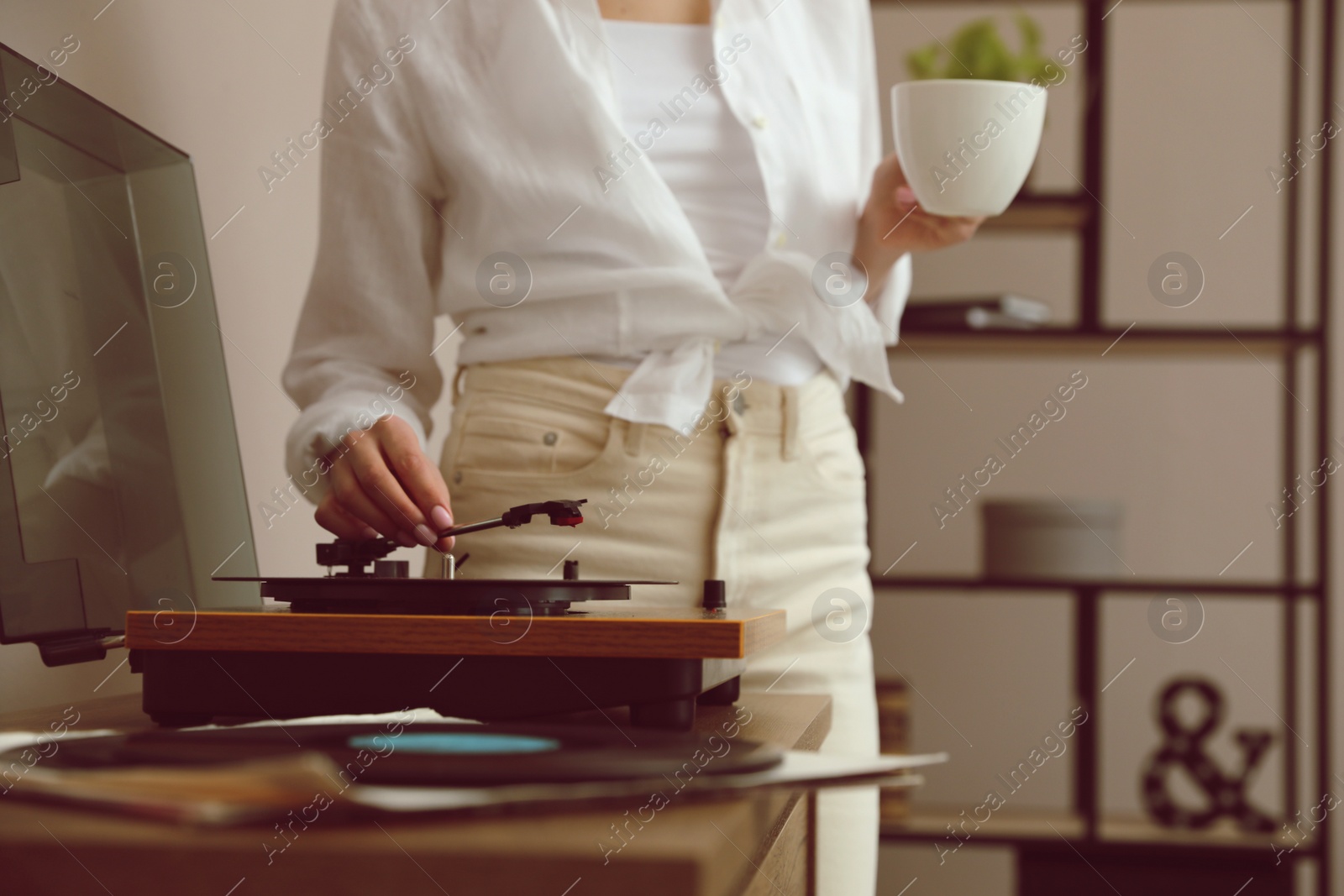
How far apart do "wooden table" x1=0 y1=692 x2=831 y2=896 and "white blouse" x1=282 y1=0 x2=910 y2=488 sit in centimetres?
50

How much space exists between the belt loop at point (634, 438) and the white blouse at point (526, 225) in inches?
0.5

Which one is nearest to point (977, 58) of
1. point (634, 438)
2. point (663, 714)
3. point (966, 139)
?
point (966, 139)

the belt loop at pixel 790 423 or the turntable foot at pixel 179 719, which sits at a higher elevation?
the belt loop at pixel 790 423

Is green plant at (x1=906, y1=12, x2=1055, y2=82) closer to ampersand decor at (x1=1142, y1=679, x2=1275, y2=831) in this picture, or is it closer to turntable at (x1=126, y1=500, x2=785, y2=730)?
ampersand decor at (x1=1142, y1=679, x2=1275, y2=831)

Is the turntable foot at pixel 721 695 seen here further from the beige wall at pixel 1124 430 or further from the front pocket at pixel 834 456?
the beige wall at pixel 1124 430

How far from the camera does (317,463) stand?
853 millimetres

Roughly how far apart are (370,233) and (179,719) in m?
0.50

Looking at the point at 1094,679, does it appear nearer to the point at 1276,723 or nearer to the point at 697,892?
the point at 1276,723

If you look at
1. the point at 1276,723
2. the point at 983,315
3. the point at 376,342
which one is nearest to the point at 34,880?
the point at 376,342

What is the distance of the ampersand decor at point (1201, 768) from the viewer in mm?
2340

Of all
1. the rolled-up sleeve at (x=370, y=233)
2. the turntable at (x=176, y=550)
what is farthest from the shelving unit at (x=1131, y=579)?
the turntable at (x=176, y=550)

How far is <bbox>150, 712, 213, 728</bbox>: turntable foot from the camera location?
55 centimetres

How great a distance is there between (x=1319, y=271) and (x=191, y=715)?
243cm

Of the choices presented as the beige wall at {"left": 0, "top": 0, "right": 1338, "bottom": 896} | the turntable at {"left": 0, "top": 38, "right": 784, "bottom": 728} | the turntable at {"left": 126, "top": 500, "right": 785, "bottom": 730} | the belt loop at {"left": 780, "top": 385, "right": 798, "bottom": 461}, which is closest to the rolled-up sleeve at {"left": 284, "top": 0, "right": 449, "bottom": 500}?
the turntable at {"left": 0, "top": 38, "right": 784, "bottom": 728}
